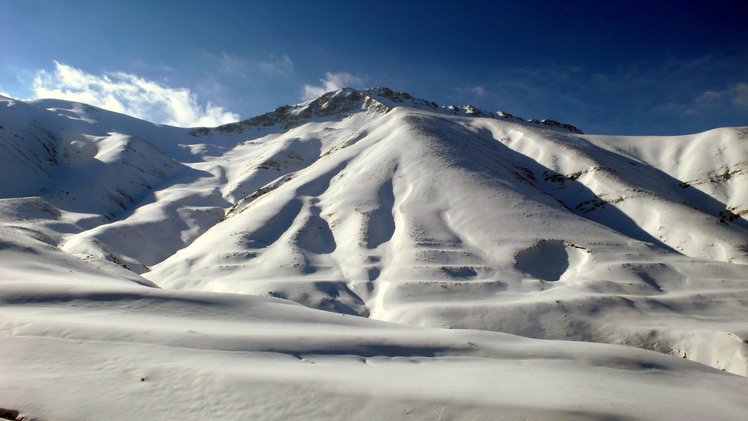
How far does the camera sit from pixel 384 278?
20.0m

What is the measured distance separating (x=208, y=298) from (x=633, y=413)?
1005cm

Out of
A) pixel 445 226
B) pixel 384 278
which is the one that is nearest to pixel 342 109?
pixel 445 226

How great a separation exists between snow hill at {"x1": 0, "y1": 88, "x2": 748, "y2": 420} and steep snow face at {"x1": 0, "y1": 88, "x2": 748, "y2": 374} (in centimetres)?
18

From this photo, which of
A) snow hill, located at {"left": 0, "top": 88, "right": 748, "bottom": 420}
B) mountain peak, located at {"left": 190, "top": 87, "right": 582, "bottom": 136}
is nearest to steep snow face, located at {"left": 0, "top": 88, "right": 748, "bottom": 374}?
snow hill, located at {"left": 0, "top": 88, "right": 748, "bottom": 420}

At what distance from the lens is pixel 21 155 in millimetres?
38344

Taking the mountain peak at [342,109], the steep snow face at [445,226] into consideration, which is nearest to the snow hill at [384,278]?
the steep snow face at [445,226]

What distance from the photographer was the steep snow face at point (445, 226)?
16.7 m

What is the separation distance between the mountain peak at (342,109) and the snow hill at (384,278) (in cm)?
3971

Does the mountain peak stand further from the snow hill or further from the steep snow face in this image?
the steep snow face

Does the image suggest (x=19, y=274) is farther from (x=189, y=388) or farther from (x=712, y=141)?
(x=712, y=141)

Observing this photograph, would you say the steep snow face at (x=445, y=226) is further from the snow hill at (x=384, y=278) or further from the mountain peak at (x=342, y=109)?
the mountain peak at (x=342, y=109)

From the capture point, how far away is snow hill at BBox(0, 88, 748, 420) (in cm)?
529

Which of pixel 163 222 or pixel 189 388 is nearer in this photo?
pixel 189 388

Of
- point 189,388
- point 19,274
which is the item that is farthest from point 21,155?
point 189,388
